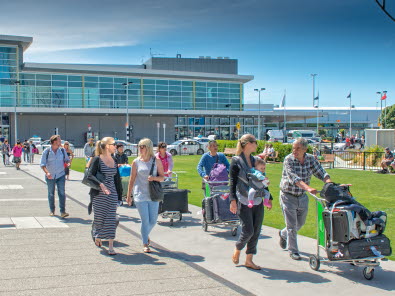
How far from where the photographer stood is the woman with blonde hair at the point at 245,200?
6355 millimetres

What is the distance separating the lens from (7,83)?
61000 mm

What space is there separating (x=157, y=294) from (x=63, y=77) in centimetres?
6308

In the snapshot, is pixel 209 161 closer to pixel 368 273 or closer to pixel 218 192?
pixel 218 192

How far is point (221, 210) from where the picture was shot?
339 inches

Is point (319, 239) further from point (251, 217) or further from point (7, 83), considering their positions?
point (7, 83)

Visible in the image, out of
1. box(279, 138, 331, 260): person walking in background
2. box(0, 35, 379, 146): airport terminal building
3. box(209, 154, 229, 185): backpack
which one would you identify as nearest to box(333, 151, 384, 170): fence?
box(209, 154, 229, 185): backpack

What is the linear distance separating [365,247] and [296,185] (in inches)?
52.3

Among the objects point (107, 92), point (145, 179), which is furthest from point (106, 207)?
point (107, 92)

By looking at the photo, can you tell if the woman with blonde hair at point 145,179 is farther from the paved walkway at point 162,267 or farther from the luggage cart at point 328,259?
the luggage cart at point 328,259

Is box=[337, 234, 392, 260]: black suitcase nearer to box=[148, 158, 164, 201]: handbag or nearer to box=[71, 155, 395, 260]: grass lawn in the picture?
box=[71, 155, 395, 260]: grass lawn

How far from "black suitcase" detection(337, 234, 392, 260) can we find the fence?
19696 mm

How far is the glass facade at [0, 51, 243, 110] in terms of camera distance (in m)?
61.3

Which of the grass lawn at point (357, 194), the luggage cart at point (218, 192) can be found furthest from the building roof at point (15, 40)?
the luggage cart at point (218, 192)

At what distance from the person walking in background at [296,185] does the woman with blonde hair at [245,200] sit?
0.58 meters
